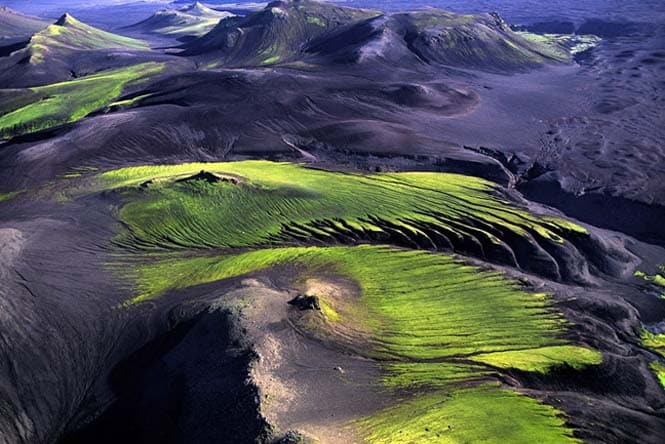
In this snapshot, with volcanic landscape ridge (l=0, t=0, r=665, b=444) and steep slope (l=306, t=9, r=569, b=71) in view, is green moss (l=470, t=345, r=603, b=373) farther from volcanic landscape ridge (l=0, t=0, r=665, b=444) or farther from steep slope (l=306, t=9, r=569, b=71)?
steep slope (l=306, t=9, r=569, b=71)

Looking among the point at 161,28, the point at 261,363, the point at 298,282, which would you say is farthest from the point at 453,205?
the point at 161,28

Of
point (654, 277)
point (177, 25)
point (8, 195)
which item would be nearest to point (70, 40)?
point (177, 25)

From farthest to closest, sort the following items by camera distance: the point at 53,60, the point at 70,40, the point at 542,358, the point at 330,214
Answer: the point at 70,40 → the point at 53,60 → the point at 330,214 → the point at 542,358

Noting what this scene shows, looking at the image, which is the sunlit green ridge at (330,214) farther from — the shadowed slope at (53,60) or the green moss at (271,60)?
the shadowed slope at (53,60)

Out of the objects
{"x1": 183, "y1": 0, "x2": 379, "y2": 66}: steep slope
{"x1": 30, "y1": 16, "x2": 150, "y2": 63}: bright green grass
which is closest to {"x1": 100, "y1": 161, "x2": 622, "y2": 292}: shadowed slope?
{"x1": 183, "y1": 0, "x2": 379, "y2": 66}: steep slope

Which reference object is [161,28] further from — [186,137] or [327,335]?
[327,335]

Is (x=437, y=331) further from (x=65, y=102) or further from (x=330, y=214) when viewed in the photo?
(x=65, y=102)

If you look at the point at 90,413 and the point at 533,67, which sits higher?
the point at 533,67
